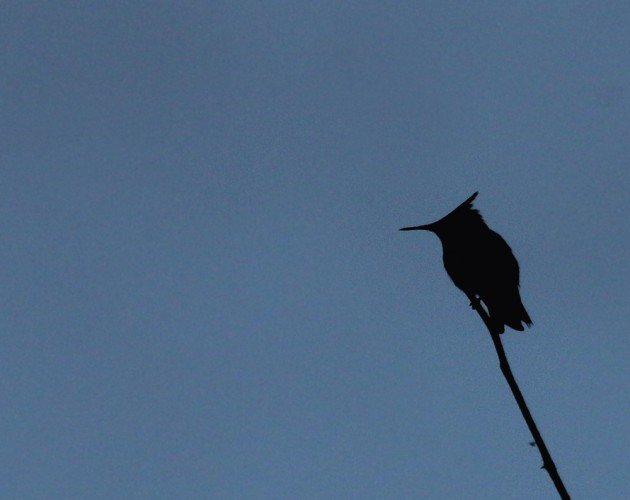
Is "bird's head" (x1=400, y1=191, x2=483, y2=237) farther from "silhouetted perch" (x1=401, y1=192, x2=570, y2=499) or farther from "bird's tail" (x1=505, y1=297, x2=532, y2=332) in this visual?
"bird's tail" (x1=505, y1=297, x2=532, y2=332)

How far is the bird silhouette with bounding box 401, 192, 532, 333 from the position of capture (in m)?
5.72

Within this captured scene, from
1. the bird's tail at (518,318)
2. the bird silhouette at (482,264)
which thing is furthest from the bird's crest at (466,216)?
the bird's tail at (518,318)

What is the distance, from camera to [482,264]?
6191 millimetres

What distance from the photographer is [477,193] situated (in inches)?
167

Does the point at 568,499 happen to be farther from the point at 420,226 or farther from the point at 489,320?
the point at 420,226

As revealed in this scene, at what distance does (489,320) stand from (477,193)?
1.37 metres

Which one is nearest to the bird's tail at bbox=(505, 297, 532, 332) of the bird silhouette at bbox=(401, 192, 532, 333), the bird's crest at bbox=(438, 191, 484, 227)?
the bird silhouette at bbox=(401, 192, 532, 333)

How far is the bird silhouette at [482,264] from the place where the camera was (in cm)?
572

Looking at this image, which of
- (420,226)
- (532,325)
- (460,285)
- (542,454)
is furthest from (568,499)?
(532,325)

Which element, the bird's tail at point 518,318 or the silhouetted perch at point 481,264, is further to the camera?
the bird's tail at point 518,318

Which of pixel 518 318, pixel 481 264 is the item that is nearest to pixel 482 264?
pixel 481 264

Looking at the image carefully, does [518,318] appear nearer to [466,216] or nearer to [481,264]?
[481,264]

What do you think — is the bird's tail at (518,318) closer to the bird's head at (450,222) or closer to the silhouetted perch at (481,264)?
the silhouetted perch at (481,264)

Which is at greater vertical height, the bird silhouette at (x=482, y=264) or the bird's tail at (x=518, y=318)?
the bird silhouette at (x=482, y=264)
